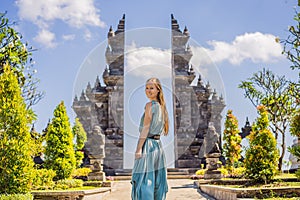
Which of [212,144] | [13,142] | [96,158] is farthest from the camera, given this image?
[212,144]

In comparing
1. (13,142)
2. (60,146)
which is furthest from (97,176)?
(13,142)

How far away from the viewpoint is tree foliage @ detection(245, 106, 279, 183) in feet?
41.6

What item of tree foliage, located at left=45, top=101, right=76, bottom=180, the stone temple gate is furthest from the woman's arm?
the stone temple gate

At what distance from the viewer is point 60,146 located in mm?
15609

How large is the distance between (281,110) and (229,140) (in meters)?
3.42

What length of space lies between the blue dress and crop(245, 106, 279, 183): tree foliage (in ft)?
28.2

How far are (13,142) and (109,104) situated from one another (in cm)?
1786

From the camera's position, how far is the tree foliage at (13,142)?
8.79 metres

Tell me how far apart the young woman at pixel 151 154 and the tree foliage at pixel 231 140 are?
17.1 metres

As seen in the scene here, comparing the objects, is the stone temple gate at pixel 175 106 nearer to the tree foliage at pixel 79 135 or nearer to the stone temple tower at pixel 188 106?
the stone temple tower at pixel 188 106

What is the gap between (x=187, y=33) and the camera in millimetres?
30016

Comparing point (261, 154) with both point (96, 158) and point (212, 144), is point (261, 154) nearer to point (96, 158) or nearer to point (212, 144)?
point (212, 144)

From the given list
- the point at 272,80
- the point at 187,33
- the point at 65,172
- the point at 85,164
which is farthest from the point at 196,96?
the point at 65,172

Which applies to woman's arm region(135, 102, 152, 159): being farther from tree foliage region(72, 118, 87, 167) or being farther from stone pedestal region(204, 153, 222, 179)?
tree foliage region(72, 118, 87, 167)
